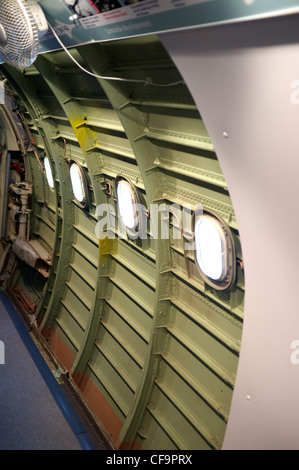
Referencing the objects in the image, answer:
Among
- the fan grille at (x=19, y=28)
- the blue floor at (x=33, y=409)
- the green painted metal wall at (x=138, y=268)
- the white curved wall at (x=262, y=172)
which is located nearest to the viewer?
the white curved wall at (x=262, y=172)

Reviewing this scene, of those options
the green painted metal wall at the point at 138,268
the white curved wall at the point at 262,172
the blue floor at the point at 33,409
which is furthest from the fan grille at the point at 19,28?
the blue floor at the point at 33,409

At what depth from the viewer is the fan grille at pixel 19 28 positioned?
3.80 metres

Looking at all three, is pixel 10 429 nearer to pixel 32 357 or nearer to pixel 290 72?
pixel 32 357

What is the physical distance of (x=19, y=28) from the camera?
12.6 feet

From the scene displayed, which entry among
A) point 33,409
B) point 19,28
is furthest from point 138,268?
point 19,28

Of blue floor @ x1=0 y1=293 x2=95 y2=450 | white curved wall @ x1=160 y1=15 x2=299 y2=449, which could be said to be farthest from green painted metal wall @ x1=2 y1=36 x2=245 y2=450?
white curved wall @ x1=160 y1=15 x2=299 y2=449

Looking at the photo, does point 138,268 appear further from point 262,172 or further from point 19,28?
point 262,172

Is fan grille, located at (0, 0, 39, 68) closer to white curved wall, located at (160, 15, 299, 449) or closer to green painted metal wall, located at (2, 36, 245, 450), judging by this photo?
green painted metal wall, located at (2, 36, 245, 450)

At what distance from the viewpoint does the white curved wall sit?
7.41 feet

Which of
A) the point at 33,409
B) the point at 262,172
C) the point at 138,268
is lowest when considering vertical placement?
the point at 33,409

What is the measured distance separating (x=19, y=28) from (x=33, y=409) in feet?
13.9

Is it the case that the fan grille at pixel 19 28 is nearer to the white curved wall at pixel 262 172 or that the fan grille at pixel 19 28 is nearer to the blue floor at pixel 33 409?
the white curved wall at pixel 262 172

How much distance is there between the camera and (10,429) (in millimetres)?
5332

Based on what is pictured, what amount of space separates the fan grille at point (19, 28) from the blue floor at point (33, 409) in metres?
3.93
